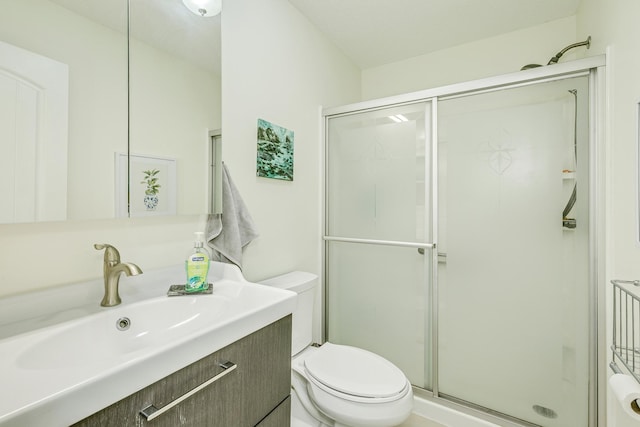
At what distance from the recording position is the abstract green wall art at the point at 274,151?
158 cm

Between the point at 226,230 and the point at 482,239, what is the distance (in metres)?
1.31

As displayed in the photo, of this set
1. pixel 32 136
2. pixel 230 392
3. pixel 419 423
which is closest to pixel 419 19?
pixel 32 136

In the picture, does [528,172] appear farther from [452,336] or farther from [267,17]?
[267,17]

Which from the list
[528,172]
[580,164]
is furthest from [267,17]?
[580,164]

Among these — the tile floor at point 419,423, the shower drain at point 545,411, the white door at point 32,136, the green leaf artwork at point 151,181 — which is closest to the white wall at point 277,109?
→ the green leaf artwork at point 151,181

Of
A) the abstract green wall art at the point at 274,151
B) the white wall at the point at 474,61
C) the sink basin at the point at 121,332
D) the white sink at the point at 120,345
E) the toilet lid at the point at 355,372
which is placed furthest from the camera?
the white wall at the point at 474,61

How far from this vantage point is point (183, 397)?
691 millimetres

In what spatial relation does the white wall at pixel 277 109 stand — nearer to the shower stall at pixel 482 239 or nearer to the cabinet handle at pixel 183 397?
the shower stall at pixel 482 239

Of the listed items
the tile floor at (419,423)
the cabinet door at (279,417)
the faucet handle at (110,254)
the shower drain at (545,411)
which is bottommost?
the tile floor at (419,423)

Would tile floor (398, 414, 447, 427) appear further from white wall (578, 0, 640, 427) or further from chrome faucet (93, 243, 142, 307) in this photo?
chrome faucet (93, 243, 142, 307)

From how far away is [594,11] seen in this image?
1526 mm

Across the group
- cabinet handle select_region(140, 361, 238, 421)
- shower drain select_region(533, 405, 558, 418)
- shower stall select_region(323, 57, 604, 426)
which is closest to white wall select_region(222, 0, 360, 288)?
shower stall select_region(323, 57, 604, 426)

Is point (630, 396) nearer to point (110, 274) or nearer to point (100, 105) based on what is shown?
point (110, 274)

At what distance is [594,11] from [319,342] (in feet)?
7.90
